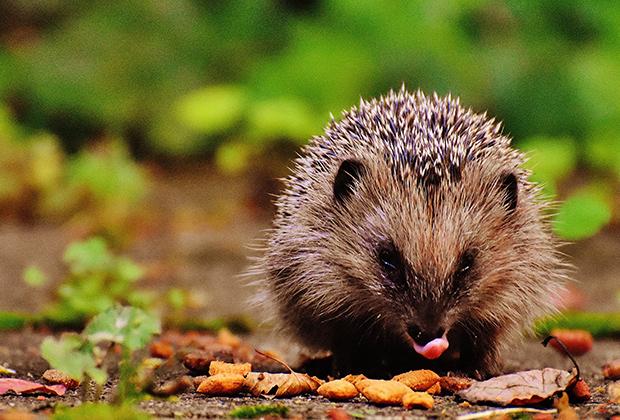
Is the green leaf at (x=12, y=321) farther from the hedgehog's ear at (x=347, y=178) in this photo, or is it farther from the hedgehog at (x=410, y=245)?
the hedgehog's ear at (x=347, y=178)

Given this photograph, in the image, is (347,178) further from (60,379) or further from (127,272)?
(127,272)

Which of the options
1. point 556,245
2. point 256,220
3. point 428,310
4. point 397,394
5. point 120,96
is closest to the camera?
point 397,394

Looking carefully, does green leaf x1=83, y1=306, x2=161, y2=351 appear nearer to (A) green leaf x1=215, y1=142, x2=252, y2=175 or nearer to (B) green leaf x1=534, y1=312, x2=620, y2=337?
(B) green leaf x1=534, y1=312, x2=620, y2=337

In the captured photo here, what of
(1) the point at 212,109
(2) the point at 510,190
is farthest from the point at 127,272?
(1) the point at 212,109

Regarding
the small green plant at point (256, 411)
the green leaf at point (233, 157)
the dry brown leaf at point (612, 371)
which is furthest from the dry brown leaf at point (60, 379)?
the green leaf at point (233, 157)

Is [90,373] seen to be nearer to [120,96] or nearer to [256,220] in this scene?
[256,220]

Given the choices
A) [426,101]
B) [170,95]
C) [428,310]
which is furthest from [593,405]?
[170,95]

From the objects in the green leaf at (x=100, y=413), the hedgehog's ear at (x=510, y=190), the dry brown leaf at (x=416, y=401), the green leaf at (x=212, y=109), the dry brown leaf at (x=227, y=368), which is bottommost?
the green leaf at (x=100, y=413)
